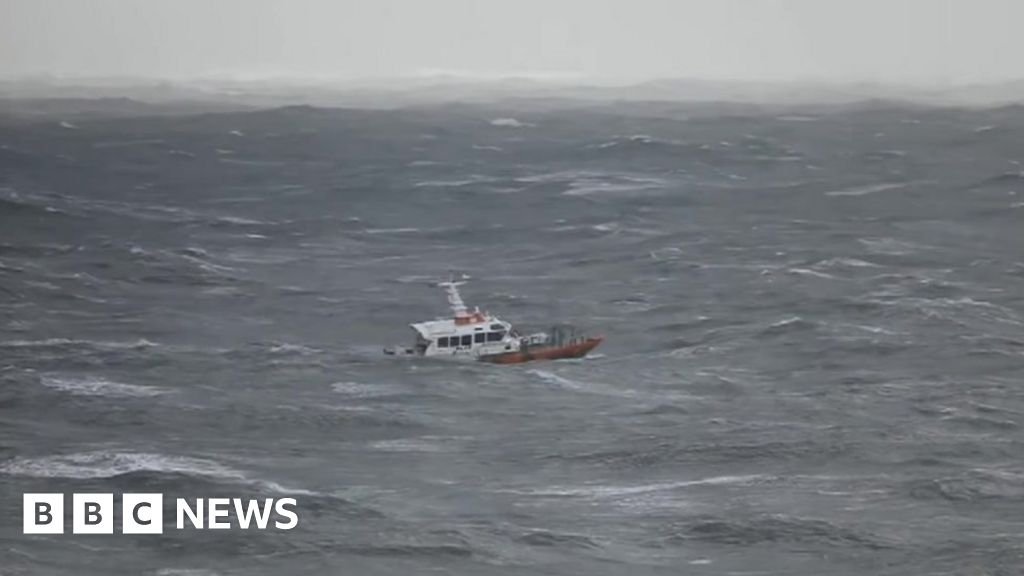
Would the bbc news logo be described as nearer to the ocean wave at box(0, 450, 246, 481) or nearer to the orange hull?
the ocean wave at box(0, 450, 246, 481)

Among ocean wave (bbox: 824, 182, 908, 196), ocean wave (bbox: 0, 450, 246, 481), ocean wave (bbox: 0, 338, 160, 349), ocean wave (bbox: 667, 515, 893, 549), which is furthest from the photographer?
ocean wave (bbox: 824, 182, 908, 196)

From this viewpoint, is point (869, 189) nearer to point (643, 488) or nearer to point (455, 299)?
point (643, 488)

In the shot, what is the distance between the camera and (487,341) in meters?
4.46

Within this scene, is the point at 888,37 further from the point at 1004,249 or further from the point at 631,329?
the point at 631,329

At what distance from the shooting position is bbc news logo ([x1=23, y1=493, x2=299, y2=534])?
4223mm

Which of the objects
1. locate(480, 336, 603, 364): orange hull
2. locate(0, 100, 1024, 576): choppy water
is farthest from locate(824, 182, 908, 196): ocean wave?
locate(480, 336, 603, 364): orange hull

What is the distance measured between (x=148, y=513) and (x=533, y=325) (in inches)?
45.4

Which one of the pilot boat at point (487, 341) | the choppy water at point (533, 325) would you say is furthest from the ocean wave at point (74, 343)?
the pilot boat at point (487, 341)

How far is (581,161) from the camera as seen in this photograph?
15.2 feet

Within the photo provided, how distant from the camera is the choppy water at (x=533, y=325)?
419cm

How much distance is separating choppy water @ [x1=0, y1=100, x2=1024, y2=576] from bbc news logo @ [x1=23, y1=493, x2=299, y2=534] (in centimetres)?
3

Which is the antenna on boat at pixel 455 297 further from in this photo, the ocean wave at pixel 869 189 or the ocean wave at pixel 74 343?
the ocean wave at pixel 869 189

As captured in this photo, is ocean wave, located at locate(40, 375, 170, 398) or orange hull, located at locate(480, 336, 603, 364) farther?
orange hull, located at locate(480, 336, 603, 364)

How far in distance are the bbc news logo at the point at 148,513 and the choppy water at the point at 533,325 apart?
32 mm
